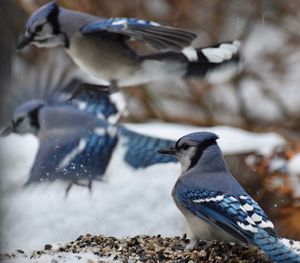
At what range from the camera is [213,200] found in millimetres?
1058

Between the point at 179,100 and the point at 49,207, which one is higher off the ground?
the point at 49,207

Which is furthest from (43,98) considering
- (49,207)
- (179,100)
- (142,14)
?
(179,100)

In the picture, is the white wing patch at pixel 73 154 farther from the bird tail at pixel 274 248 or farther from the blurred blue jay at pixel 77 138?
the bird tail at pixel 274 248

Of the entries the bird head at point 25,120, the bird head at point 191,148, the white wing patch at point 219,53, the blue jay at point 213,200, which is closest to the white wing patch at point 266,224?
the blue jay at point 213,200

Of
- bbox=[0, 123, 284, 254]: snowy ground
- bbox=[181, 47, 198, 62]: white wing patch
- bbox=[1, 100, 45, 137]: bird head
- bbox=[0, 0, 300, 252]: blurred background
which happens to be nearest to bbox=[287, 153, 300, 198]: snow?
bbox=[0, 0, 300, 252]: blurred background

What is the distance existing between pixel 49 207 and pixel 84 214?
48 mm

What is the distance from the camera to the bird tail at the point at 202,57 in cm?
119

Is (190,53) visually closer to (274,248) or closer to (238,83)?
(274,248)

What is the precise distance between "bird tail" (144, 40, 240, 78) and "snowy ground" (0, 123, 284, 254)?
99 mm

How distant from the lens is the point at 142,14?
1.76 meters

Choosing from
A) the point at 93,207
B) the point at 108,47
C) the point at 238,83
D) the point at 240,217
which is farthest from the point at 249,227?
the point at 238,83

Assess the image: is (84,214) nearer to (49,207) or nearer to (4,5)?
(49,207)

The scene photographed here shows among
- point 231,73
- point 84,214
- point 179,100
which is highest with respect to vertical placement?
point 231,73

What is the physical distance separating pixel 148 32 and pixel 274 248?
36 cm
